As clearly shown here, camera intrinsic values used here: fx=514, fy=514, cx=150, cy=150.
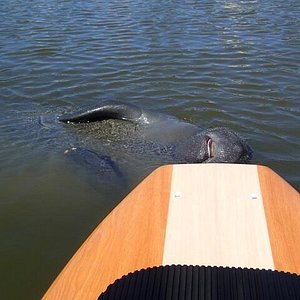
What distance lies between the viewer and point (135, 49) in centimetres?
1023

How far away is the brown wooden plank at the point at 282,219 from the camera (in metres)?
2.83

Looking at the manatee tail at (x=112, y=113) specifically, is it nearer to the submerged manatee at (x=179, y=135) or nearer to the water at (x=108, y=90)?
the submerged manatee at (x=179, y=135)

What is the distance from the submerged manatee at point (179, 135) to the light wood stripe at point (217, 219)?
49.9 inches

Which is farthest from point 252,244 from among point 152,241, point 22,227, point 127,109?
point 127,109

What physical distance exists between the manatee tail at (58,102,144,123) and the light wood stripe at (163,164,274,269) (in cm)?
271

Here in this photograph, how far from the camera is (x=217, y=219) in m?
3.17

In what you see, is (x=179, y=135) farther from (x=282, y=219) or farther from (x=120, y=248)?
(x=120, y=248)

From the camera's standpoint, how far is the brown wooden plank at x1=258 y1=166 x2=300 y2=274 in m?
2.83

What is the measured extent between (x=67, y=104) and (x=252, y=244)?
5.17 metres

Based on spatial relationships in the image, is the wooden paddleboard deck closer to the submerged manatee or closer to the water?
the water

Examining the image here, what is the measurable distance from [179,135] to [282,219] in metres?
2.84

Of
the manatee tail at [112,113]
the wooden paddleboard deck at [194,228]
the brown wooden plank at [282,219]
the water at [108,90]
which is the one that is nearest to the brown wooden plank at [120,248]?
the wooden paddleboard deck at [194,228]

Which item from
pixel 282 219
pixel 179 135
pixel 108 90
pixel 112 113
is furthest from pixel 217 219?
pixel 108 90

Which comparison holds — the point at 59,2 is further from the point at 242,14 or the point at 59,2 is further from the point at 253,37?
the point at 253,37
